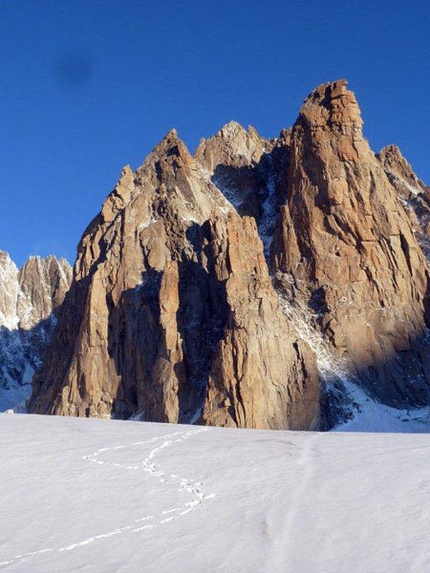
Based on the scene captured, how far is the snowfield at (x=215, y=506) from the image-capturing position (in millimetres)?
11508

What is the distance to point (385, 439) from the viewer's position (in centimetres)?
2056

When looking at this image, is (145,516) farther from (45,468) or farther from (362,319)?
(362,319)

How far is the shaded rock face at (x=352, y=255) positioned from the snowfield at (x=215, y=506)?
66567 mm

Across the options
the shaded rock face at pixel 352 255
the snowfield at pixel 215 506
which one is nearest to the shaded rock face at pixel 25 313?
the shaded rock face at pixel 352 255

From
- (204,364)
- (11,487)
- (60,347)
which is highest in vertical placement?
(60,347)

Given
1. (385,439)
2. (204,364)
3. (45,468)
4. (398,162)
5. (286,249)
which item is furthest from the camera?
(398,162)

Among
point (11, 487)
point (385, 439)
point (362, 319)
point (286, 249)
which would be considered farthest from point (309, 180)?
point (11, 487)

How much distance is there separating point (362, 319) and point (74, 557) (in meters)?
76.8

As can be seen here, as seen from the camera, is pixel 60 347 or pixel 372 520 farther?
pixel 60 347

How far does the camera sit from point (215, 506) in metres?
13.8

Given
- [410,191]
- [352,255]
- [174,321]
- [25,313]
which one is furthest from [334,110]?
[25,313]

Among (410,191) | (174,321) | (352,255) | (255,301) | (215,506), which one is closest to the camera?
(215,506)

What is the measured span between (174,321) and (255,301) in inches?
480

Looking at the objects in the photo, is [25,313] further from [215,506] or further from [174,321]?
[215,506]
